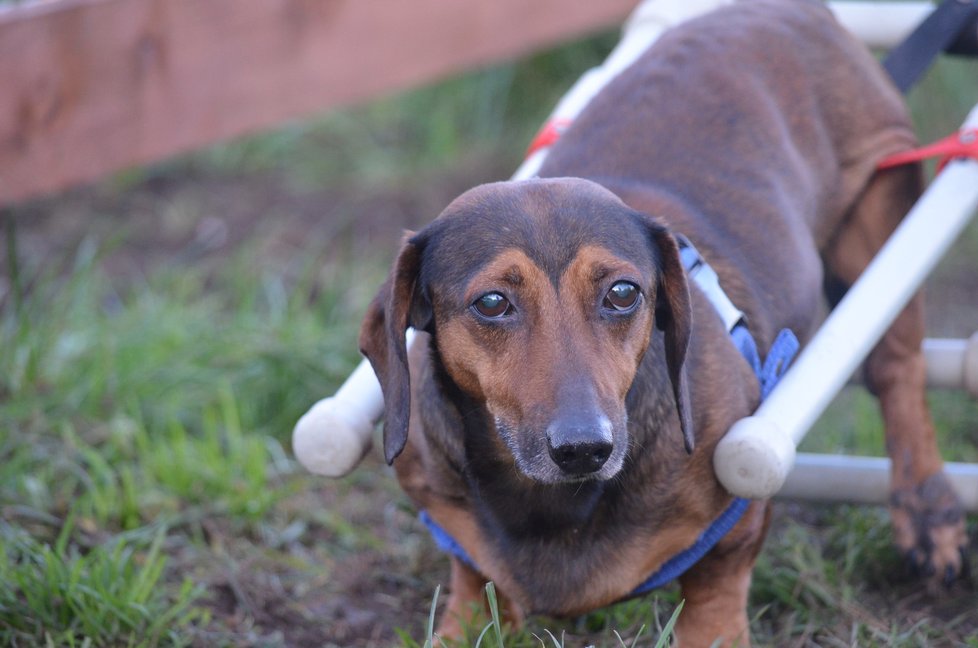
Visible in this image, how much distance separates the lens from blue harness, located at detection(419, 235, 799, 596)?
8.41 feet

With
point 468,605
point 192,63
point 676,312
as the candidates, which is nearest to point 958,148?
point 676,312

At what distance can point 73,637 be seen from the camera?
2.68 m

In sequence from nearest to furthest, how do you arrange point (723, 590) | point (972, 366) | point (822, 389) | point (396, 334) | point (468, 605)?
point (396, 334), point (822, 389), point (723, 590), point (468, 605), point (972, 366)

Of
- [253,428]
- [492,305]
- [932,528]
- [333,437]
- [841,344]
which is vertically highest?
[492,305]

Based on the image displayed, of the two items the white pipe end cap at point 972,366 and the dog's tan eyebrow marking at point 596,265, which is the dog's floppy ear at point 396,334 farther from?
the white pipe end cap at point 972,366

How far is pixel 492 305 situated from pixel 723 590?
81 centimetres

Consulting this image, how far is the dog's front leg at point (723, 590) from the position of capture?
262cm

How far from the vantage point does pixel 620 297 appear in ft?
7.61

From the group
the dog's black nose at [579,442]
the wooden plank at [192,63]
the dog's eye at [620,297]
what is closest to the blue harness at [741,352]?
the dog's eye at [620,297]

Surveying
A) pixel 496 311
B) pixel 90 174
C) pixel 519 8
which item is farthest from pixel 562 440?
pixel 519 8

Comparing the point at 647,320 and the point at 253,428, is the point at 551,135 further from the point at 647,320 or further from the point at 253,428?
the point at 253,428

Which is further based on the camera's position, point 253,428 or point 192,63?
point 253,428

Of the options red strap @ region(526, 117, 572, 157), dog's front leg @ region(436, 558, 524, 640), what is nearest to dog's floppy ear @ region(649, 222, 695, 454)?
dog's front leg @ region(436, 558, 524, 640)

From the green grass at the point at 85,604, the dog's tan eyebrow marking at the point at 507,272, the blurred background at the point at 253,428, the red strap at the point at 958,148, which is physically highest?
the dog's tan eyebrow marking at the point at 507,272
